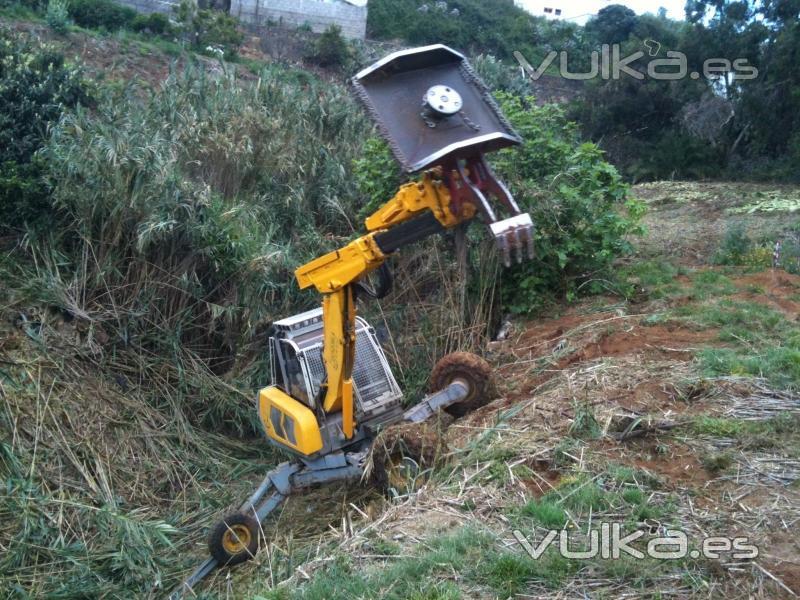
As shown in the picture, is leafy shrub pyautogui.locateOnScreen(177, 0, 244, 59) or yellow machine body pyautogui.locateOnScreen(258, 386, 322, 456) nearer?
yellow machine body pyautogui.locateOnScreen(258, 386, 322, 456)

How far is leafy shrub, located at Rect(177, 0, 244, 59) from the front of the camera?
21.8m

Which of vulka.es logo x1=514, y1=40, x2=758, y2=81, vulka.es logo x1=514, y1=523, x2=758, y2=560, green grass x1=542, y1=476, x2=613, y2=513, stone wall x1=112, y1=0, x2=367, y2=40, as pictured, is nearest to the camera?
vulka.es logo x1=514, y1=523, x2=758, y2=560

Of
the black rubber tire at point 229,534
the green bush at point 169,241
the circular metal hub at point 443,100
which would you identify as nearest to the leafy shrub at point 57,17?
the green bush at point 169,241

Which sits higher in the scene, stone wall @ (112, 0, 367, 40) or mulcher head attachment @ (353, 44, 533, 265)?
stone wall @ (112, 0, 367, 40)

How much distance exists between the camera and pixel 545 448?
6.22m

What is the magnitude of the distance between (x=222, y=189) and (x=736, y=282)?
6.50 meters

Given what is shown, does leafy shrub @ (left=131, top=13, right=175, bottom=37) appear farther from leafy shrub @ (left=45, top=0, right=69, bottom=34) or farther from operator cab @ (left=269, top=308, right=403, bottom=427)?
operator cab @ (left=269, top=308, right=403, bottom=427)

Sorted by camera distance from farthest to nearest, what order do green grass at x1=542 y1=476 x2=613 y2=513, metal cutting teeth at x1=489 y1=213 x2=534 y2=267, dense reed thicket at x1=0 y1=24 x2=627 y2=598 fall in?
dense reed thicket at x1=0 y1=24 x2=627 y2=598
green grass at x1=542 y1=476 x2=613 y2=513
metal cutting teeth at x1=489 y1=213 x2=534 y2=267

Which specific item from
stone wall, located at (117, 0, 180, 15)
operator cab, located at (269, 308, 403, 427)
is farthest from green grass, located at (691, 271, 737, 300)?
stone wall, located at (117, 0, 180, 15)

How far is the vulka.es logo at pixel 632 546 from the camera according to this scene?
488 cm

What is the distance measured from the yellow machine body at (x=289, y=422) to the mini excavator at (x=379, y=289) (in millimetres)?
11

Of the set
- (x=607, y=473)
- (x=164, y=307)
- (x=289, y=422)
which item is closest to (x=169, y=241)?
(x=164, y=307)

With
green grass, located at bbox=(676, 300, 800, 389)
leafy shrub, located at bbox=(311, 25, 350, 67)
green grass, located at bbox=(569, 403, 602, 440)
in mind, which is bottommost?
green grass, located at bbox=(569, 403, 602, 440)

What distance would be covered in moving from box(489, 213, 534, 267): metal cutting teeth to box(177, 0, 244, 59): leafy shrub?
18.0 metres
